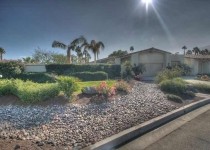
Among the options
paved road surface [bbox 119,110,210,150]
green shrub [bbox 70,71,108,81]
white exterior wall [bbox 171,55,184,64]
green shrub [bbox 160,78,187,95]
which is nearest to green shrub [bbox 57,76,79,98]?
paved road surface [bbox 119,110,210,150]

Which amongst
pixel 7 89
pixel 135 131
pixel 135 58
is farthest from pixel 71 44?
pixel 135 131

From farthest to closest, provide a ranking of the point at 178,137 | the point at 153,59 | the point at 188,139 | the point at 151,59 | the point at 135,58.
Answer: the point at 153,59
the point at 151,59
the point at 135,58
the point at 178,137
the point at 188,139

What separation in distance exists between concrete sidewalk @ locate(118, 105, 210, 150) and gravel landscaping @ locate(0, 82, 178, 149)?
2.20 ft

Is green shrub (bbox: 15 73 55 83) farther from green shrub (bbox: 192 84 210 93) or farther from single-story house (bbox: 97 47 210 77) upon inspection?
single-story house (bbox: 97 47 210 77)

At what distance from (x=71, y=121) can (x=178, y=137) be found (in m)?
3.08

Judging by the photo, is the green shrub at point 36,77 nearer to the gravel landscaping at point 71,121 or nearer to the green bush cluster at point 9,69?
the green bush cluster at point 9,69

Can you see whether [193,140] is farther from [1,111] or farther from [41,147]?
[1,111]

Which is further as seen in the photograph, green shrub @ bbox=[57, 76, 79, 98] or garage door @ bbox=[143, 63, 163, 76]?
garage door @ bbox=[143, 63, 163, 76]

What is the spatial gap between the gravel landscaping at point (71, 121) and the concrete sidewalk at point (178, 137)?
2.20 feet

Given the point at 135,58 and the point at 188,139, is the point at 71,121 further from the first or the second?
the point at 135,58

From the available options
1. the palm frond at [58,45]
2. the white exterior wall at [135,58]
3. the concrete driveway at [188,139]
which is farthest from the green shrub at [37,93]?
the palm frond at [58,45]

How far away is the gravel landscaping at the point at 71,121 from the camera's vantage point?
4922 mm

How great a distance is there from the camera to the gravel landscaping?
492cm

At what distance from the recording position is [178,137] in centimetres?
548
